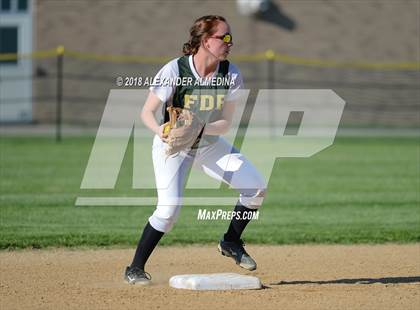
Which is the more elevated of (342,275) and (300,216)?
(342,275)

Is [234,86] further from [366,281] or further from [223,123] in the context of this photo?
[366,281]

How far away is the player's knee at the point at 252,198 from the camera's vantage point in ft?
25.3

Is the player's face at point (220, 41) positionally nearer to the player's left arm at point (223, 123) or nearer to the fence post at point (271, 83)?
the player's left arm at point (223, 123)

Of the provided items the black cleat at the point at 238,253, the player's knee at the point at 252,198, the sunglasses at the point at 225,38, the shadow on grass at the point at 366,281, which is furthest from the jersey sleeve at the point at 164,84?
the shadow on grass at the point at 366,281

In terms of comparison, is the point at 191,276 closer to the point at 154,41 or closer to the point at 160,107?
the point at 160,107

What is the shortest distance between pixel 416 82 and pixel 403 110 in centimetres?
93

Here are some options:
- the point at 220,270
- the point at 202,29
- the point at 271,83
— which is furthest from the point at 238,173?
the point at 271,83

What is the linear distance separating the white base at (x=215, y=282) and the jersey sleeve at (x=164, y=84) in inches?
60.9

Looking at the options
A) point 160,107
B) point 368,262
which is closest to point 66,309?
point 160,107

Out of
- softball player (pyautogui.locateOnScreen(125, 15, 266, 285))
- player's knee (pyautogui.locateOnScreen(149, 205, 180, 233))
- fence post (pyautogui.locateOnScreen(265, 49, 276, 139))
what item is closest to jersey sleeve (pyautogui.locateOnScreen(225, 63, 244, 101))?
softball player (pyautogui.locateOnScreen(125, 15, 266, 285))

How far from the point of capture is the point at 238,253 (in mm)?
7953

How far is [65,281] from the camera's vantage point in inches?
315

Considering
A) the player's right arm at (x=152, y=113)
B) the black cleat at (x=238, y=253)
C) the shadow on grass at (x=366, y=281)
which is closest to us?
the player's right arm at (x=152, y=113)

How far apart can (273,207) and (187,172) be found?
5411 millimetres
